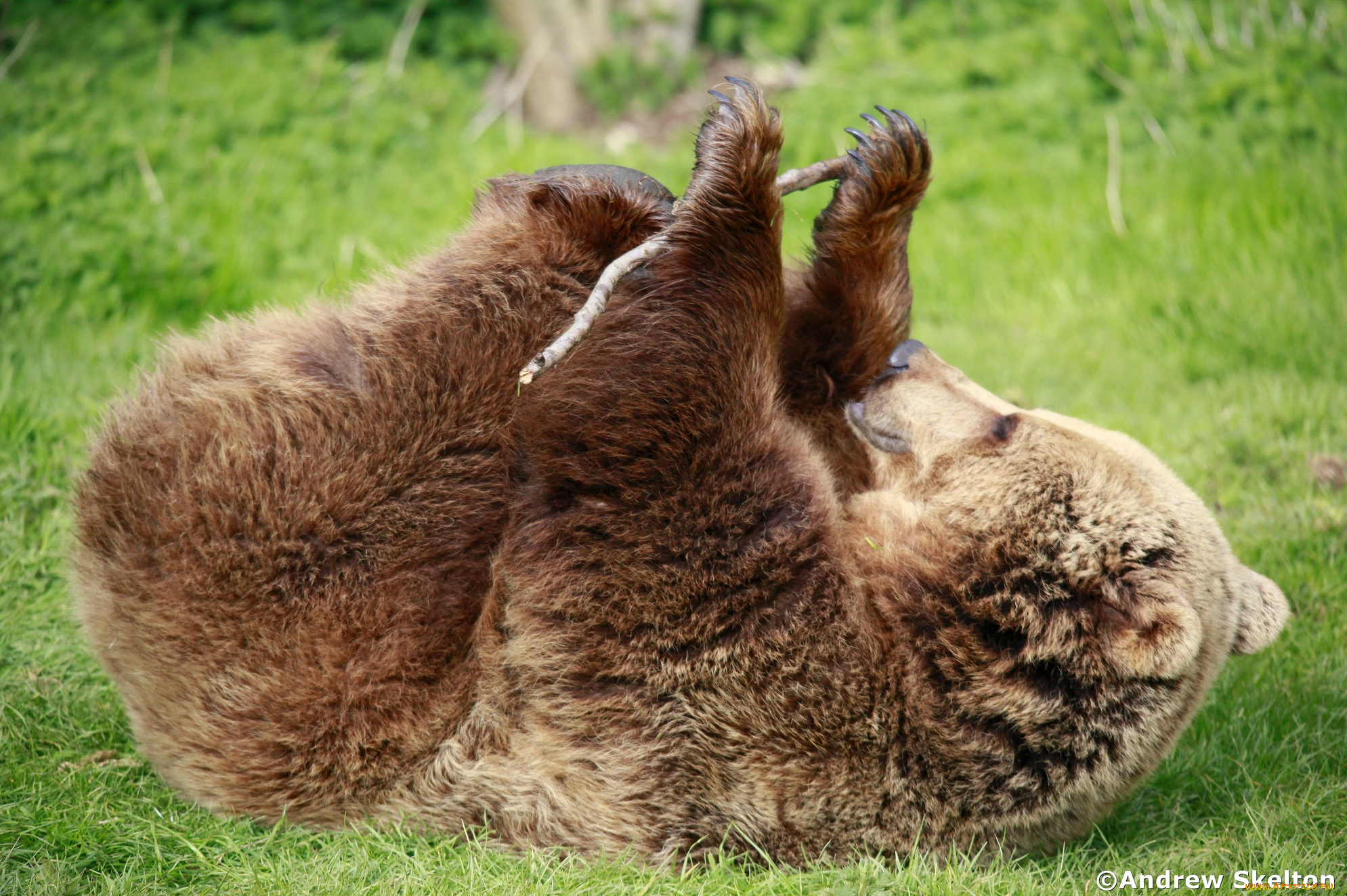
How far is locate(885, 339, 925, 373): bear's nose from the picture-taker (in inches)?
147

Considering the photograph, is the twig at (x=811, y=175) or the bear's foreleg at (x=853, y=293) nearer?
the twig at (x=811, y=175)

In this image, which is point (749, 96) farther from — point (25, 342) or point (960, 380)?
point (25, 342)

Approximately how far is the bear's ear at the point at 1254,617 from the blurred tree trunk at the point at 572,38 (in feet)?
21.3

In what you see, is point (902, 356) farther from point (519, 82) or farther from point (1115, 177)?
point (519, 82)

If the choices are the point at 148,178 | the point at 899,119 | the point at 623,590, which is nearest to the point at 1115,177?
the point at 899,119

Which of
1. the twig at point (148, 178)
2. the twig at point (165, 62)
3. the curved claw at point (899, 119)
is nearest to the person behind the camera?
the curved claw at point (899, 119)

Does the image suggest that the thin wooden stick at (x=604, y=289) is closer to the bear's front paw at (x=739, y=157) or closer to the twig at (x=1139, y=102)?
the bear's front paw at (x=739, y=157)

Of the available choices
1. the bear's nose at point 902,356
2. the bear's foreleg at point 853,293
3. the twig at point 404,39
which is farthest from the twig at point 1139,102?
the twig at point 404,39

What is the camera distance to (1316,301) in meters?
6.50

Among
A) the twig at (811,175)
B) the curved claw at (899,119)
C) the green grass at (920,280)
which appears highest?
the curved claw at (899,119)

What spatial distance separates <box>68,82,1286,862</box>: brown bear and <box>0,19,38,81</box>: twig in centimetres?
Result: 486

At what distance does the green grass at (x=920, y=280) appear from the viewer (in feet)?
10.4

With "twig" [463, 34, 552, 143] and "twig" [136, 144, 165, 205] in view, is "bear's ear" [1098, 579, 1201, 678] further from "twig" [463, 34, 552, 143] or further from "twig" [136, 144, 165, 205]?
"twig" [463, 34, 552, 143]

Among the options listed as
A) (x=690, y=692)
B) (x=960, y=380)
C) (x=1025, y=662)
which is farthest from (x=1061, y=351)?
(x=690, y=692)
